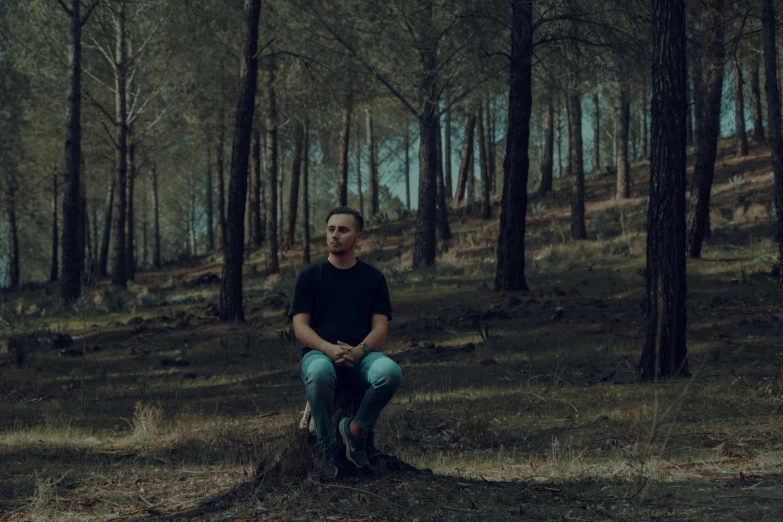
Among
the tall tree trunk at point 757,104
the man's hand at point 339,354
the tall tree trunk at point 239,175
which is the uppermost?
the tall tree trunk at point 757,104

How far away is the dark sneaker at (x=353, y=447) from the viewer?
15.7 ft

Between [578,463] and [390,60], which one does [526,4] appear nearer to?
[390,60]

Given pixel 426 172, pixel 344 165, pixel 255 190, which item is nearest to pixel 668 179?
pixel 426 172

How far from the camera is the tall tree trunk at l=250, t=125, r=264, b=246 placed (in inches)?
1193

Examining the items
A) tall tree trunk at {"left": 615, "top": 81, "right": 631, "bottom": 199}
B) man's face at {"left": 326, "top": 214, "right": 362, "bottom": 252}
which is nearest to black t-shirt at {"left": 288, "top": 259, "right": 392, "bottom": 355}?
man's face at {"left": 326, "top": 214, "right": 362, "bottom": 252}

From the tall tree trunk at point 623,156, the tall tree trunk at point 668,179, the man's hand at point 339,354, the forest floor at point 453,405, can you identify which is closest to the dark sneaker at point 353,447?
the forest floor at point 453,405

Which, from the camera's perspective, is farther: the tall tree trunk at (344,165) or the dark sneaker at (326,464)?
the tall tree trunk at (344,165)

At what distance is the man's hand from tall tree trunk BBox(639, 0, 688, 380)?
4.97 metres

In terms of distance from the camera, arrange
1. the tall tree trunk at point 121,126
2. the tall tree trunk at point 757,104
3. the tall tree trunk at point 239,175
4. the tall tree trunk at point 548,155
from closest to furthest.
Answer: the tall tree trunk at point 239,175
the tall tree trunk at point 121,126
the tall tree trunk at point 757,104
the tall tree trunk at point 548,155

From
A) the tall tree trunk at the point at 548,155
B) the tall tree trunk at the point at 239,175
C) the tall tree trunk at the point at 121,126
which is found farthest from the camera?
the tall tree trunk at the point at 548,155

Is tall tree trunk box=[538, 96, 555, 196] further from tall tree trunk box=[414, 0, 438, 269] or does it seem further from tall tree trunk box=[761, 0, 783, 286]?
tall tree trunk box=[761, 0, 783, 286]

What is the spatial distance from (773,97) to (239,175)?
8.80m

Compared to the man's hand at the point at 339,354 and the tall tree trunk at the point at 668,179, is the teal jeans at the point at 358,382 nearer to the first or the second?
the man's hand at the point at 339,354

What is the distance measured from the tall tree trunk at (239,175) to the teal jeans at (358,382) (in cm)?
1005
